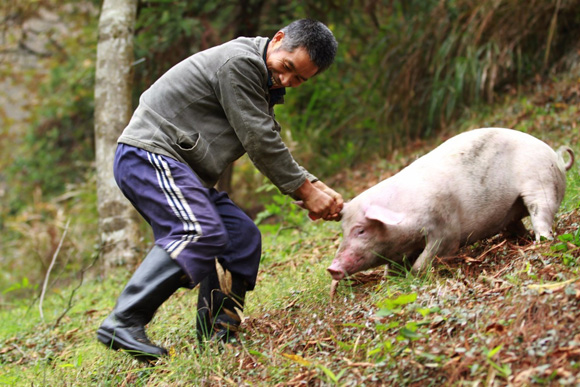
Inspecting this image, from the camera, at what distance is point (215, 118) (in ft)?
9.95

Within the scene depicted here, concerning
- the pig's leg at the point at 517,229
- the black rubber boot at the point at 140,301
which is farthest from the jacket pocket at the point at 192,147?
the pig's leg at the point at 517,229

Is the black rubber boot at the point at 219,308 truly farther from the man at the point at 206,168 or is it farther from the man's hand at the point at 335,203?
the man's hand at the point at 335,203

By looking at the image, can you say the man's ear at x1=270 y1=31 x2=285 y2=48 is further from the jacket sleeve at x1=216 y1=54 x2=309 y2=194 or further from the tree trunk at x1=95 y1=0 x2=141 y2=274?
the tree trunk at x1=95 y1=0 x2=141 y2=274

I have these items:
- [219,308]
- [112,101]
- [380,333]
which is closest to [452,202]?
[380,333]

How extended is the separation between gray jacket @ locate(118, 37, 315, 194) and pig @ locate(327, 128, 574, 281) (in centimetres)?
44

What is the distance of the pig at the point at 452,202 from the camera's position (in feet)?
9.71

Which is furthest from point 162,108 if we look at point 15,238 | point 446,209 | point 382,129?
point 15,238

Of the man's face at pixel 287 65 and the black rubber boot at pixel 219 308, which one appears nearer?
the man's face at pixel 287 65

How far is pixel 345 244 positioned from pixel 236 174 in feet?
18.2

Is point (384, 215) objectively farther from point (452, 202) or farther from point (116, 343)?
point (116, 343)

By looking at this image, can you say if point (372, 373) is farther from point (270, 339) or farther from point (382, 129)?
point (382, 129)

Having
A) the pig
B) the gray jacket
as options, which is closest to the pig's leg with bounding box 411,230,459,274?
the pig

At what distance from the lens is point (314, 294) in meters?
3.28

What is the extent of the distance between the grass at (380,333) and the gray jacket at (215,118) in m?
0.73
